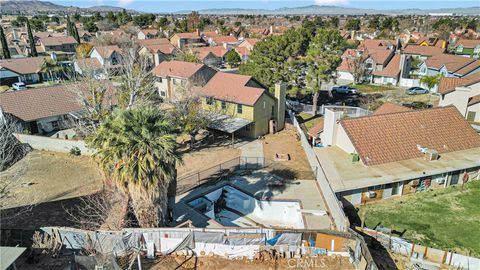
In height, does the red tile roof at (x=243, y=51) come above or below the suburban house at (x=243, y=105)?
above

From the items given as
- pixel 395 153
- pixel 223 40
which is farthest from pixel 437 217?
pixel 223 40

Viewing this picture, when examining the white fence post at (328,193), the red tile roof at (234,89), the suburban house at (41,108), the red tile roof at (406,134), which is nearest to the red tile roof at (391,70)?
the red tile roof at (406,134)

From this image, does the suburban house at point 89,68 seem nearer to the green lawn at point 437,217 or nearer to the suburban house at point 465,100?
the green lawn at point 437,217

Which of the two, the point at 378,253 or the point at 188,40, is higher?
the point at 188,40

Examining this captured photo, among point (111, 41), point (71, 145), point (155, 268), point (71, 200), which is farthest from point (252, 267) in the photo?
point (111, 41)

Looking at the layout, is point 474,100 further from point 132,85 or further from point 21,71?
point 21,71

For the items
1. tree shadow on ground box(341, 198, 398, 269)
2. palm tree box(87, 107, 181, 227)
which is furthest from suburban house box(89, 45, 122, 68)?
tree shadow on ground box(341, 198, 398, 269)
